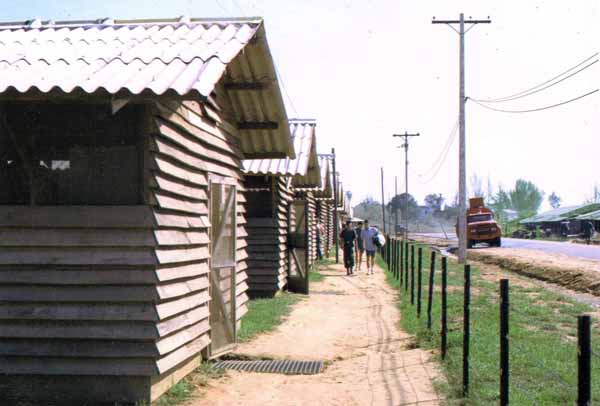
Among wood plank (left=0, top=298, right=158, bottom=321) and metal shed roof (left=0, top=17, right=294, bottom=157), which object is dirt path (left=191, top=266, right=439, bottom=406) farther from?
metal shed roof (left=0, top=17, right=294, bottom=157)

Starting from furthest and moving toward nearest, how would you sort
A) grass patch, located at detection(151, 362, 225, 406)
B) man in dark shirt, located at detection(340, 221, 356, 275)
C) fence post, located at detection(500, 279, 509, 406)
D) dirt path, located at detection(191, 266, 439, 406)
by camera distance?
man in dark shirt, located at detection(340, 221, 356, 275) < dirt path, located at detection(191, 266, 439, 406) < grass patch, located at detection(151, 362, 225, 406) < fence post, located at detection(500, 279, 509, 406)

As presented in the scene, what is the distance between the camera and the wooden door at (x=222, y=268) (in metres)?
8.51

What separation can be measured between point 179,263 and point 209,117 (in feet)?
6.98

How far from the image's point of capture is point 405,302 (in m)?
14.7

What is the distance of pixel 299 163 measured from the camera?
1576cm

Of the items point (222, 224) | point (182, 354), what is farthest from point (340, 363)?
point (182, 354)

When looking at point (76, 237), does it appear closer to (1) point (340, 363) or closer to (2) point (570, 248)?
(1) point (340, 363)

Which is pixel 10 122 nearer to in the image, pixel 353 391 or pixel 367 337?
pixel 353 391

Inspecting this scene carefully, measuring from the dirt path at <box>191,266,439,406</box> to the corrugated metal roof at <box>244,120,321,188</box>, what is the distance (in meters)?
2.92

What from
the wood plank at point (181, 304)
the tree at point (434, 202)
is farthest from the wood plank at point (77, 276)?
the tree at point (434, 202)

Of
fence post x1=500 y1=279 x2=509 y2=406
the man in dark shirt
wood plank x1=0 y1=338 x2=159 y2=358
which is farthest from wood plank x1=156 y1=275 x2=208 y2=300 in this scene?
the man in dark shirt

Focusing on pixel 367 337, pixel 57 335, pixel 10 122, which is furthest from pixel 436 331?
pixel 10 122

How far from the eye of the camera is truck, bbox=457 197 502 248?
4281 cm

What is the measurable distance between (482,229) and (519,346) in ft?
115
